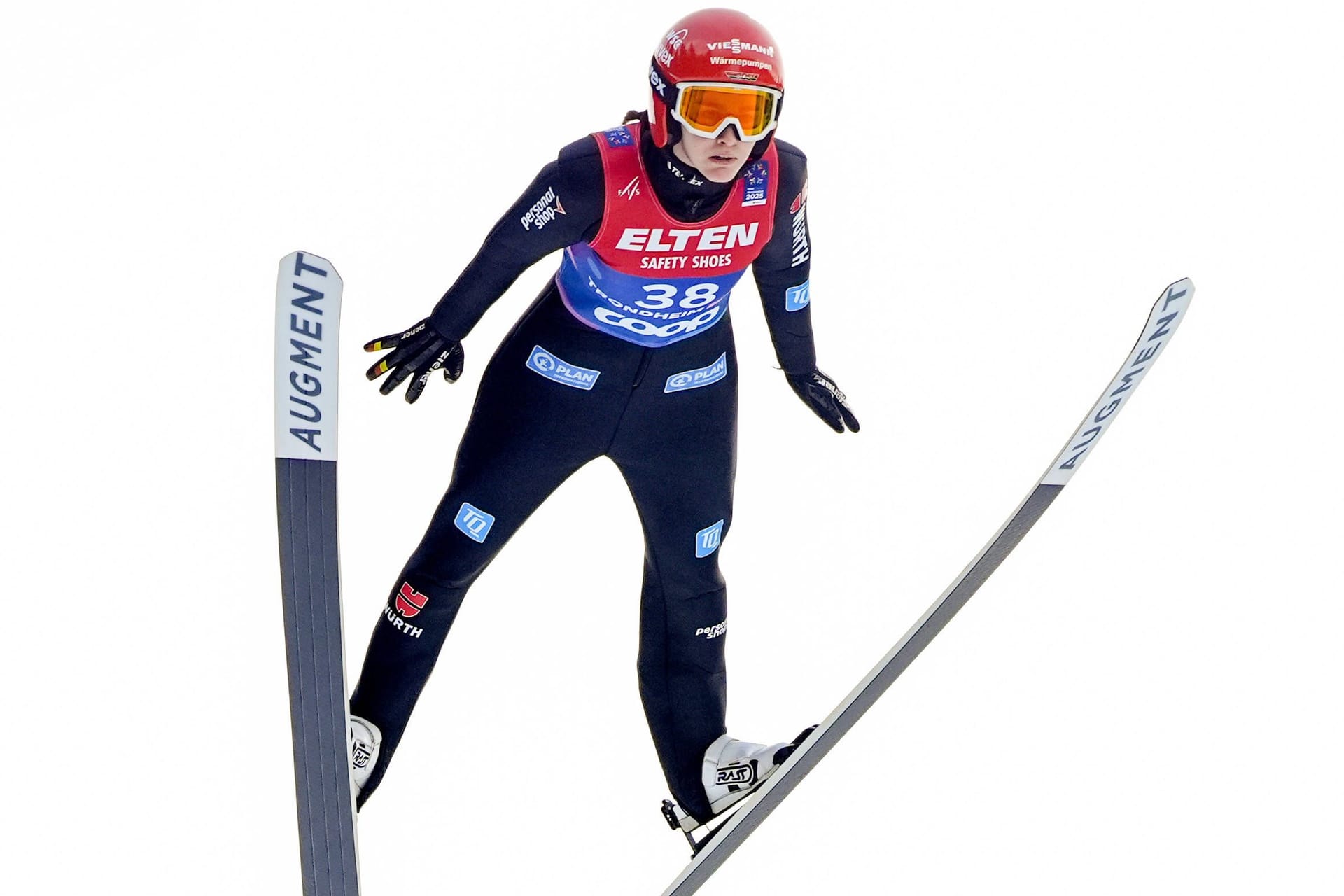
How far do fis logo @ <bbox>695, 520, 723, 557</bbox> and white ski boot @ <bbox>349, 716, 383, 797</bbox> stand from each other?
29.2 inches

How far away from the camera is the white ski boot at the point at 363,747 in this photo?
3.08 meters

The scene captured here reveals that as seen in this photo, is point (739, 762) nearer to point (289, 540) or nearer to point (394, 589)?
point (394, 589)

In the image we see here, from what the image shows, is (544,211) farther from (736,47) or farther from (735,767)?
(735,767)

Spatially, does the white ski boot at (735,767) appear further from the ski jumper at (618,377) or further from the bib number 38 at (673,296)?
the bib number 38 at (673,296)

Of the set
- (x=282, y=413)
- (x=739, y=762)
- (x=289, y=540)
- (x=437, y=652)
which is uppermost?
(x=282, y=413)

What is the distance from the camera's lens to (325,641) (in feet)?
8.73

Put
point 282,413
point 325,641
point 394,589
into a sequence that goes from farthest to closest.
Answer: point 394,589, point 325,641, point 282,413

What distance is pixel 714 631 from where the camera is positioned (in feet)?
10.9

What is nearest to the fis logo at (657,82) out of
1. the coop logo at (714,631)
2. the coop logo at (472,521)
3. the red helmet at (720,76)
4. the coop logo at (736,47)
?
the red helmet at (720,76)

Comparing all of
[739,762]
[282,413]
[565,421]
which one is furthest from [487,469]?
[739,762]

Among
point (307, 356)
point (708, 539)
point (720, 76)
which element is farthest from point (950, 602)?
point (307, 356)

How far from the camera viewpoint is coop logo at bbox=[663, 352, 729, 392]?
306 centimetres

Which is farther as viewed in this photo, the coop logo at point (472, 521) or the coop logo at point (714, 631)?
the coop logo at point (714, 631)

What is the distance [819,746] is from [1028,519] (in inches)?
24.7
